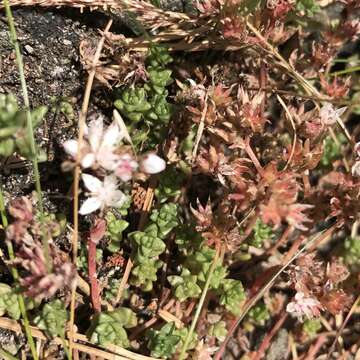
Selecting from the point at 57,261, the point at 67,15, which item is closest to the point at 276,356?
the point at 57,261

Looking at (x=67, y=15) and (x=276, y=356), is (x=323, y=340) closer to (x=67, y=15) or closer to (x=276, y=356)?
(x=276, y=356)

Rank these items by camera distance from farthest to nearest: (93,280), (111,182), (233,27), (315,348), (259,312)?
(315,348) → (259,312) → (233,27) → (93,280) → (111,182)

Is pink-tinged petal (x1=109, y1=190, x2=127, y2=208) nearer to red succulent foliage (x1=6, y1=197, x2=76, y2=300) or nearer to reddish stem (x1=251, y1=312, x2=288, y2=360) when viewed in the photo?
red succulent foliage (x1=6, y1=197, x2=76, y2=300)

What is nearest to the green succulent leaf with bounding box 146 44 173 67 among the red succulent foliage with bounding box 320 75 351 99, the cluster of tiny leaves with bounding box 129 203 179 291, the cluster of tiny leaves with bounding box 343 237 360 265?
the cluster of tiny leaves with bounding box 129 203 179 291

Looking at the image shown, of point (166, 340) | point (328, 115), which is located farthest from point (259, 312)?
point (328, 115)

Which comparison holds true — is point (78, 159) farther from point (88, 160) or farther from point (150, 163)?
point (150, 163)

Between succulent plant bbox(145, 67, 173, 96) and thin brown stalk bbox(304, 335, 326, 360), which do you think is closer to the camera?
succulent plant bbox(145, 67, 173, 96)

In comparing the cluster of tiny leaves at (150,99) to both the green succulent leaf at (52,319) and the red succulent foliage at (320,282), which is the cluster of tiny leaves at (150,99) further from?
the red succulent foliage at (320,282)
